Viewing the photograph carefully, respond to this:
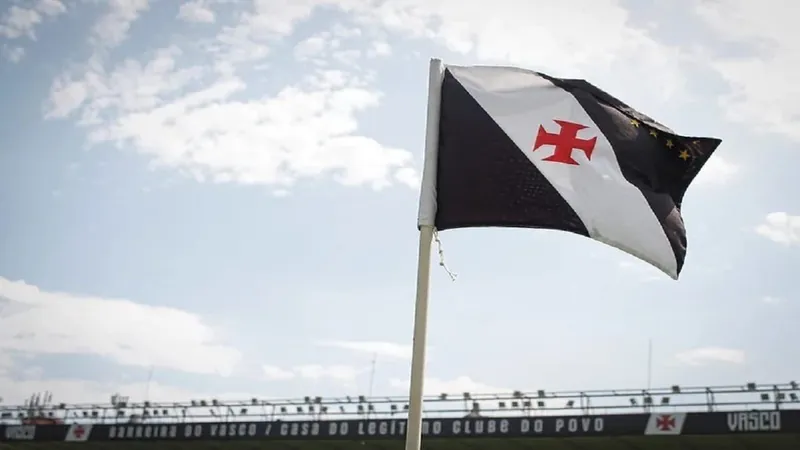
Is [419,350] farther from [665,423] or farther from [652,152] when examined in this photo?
[665,423]

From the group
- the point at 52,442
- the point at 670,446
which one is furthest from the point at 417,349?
the point at 52,442

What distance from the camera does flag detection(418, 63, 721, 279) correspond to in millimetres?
8469

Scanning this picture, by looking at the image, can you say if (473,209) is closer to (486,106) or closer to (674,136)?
(486,106)

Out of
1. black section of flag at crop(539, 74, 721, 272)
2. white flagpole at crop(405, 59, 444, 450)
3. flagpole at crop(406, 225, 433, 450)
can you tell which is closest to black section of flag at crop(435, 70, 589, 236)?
white flagpole at crop(405, 59, 444, 450)

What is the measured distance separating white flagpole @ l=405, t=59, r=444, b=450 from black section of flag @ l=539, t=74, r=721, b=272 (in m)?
1.08

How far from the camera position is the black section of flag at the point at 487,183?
27.7 ft

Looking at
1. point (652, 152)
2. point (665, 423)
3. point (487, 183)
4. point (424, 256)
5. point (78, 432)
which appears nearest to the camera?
point (424, 256)

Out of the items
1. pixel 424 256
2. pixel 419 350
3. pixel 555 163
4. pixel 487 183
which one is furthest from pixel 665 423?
pixel 419 350

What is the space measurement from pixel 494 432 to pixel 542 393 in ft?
7.92

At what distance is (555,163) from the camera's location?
8.66m

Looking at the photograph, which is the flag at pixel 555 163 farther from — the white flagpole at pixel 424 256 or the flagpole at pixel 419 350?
the flagpole at pixel 419 350

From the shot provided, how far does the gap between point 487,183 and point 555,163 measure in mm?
633

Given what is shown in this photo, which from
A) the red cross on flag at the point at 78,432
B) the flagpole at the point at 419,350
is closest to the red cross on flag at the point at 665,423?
the red cross on flag at the point at 78,432

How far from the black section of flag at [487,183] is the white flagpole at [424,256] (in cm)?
11
